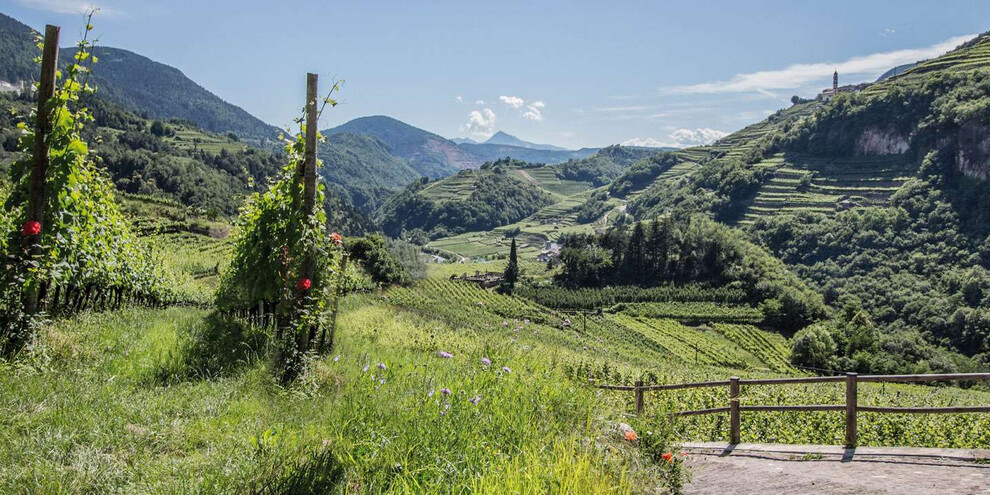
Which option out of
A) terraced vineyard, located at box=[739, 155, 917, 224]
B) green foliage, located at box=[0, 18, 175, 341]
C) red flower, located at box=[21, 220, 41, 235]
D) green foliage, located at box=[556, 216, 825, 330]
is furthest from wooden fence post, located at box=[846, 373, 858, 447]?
terraced vineyard, located at box=[739, 155, 917, 224]

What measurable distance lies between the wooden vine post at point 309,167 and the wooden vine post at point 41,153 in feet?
7.92

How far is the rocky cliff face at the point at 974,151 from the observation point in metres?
110

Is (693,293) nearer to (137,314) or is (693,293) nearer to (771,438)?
(771,438)

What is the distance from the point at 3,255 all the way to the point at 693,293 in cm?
8385

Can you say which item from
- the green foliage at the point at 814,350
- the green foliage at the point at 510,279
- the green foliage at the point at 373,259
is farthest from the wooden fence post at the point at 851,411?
the green foliage at the point at 510,279

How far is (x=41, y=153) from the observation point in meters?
5.62

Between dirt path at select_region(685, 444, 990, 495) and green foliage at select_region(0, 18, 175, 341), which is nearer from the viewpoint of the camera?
dirt path at select_region(685, 444, 990, 495)

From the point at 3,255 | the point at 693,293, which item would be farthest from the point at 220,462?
the point at 693,293

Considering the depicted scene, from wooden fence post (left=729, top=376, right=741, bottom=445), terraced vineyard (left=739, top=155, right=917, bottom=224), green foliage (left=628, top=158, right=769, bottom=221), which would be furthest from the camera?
green foliage (left=628, top=158, right=769, bottom=221)

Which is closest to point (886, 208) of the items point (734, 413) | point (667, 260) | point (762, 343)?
point (667, 260)

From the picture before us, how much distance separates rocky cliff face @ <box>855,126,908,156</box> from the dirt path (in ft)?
514

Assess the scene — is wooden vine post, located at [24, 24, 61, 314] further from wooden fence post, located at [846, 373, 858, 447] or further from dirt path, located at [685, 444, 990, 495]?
wooden fence post, located at [846, 373, 858, 447]

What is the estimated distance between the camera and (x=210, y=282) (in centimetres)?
3070

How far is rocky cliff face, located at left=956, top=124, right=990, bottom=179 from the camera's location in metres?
110
